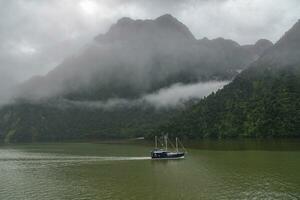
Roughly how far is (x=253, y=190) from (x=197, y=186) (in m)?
11.9

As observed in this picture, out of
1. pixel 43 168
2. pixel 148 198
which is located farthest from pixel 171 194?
pixel 43 168

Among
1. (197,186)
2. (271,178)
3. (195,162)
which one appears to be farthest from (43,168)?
(271,178)

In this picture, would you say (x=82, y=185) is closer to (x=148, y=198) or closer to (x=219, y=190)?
(x=148, y=198)

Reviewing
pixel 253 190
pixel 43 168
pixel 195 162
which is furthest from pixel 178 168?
pixel 43 168

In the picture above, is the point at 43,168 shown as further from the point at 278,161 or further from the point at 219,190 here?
the point at 278,161

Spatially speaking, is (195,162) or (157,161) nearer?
(195,162)

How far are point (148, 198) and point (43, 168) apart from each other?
60980 mm

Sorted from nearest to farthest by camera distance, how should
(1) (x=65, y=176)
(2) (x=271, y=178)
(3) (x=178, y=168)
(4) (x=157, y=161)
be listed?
(2) (x=271, y=178) → (1) (x=65, y=176) → (3) (x=178, y=168) → (4) (x=157, y=161)

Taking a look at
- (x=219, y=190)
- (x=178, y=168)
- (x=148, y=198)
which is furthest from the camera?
(x=178, y=168)

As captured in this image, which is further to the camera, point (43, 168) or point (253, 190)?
point (43, 168)

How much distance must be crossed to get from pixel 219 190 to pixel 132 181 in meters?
22.7

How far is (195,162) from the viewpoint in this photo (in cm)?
11981

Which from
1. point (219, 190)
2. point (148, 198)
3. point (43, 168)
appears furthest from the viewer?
point (43, 168)

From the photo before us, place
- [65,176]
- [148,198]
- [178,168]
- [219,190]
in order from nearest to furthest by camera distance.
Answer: [148,198] → [219,190] → [65,176] → [178,168]
